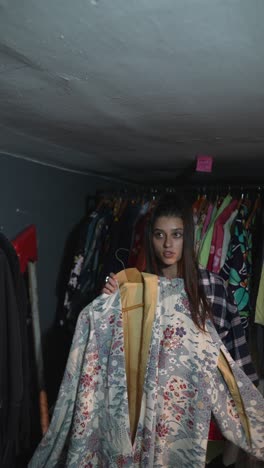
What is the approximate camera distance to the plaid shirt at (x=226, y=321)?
144 centimetres

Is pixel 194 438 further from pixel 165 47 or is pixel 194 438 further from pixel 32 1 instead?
pixel 32 1

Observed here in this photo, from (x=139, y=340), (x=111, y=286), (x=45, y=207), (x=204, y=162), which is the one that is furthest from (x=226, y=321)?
(x=45, y=207)

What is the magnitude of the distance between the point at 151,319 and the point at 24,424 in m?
0.80

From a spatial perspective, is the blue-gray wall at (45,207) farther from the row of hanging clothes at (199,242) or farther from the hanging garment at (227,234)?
the hanging garment at (227,234)

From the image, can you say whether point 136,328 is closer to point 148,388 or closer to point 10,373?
point 148,388

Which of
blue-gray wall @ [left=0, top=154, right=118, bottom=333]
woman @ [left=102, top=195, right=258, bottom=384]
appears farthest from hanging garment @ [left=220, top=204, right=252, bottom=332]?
blue-gray wall @ [left=0, top=154, right=118, bottom=333]

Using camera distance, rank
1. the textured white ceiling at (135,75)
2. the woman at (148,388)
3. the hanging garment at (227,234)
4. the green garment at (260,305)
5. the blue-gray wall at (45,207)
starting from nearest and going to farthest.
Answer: the textured white ceiling at (135,75), the woman at (148,388), the green garment at (260,305), the hanging garment at (227,234), the blue-gray wall at (45,207)

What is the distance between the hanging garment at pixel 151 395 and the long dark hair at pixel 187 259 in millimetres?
41

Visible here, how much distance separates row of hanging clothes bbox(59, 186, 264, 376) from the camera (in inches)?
71.9

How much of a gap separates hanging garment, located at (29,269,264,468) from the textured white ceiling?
24.2 inches

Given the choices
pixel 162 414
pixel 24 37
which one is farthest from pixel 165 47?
pixel 162 414

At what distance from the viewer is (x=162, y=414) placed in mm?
1351

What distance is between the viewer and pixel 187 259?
57.5 inches

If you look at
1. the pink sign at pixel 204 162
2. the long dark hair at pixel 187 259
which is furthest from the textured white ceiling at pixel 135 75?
the long dark hair at pixel 187 259
